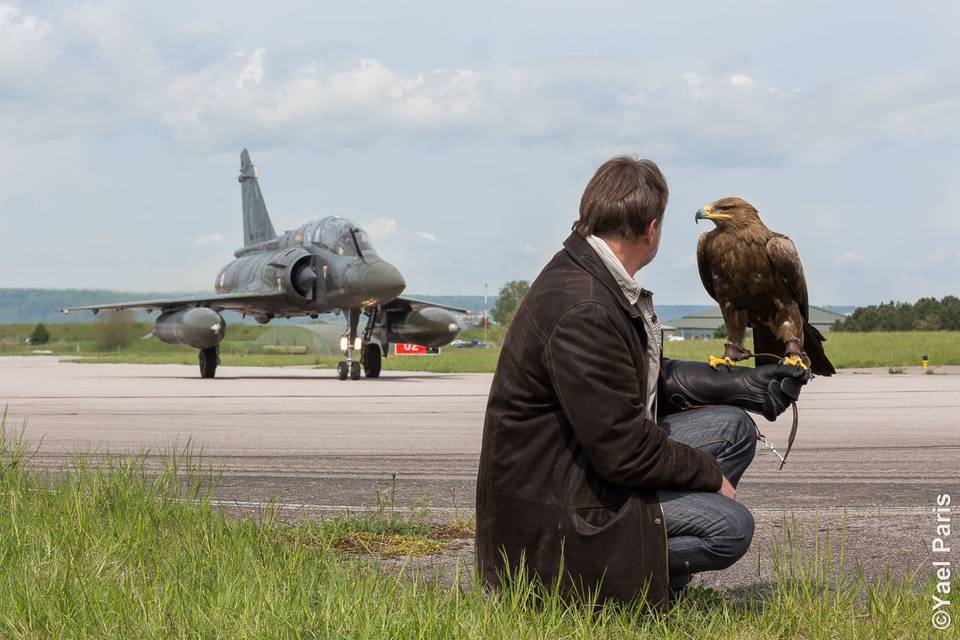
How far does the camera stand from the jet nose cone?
25719 millimetres

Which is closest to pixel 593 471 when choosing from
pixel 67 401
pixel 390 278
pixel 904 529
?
pixel 904 529

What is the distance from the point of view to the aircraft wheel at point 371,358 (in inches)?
1106

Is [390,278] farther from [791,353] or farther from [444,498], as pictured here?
[791,353]

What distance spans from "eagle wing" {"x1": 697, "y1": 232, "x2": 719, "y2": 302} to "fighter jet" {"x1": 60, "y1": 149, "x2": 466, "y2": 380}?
20.3 meters

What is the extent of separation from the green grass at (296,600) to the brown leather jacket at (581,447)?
0.43 feet

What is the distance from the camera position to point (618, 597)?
11.7ft

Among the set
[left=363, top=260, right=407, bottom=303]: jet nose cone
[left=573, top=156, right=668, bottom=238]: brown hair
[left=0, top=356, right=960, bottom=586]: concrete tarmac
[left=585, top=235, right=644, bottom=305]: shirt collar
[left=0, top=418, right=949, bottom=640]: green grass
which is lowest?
[left=0, top=356, right=960, bottom=586]: concrete tarmac

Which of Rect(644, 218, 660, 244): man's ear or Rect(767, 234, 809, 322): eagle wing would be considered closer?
Rect(644, 218, 660, 244): man's ear

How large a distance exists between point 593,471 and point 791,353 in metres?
1.69

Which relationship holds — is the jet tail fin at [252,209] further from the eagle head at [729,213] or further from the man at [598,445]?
the man at [598,445]

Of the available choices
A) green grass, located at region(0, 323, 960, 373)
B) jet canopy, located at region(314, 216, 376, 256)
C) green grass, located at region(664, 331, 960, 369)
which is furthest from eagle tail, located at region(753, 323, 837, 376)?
green grass, located at region(664, 331, 960, 369)

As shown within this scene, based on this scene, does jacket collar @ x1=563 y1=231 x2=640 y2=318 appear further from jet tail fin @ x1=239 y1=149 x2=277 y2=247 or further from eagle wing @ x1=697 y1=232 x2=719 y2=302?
jet tail fin @ x1=239 y1=149 x2=277 y2=247

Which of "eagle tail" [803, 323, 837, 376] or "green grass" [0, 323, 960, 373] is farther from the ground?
"eagle tail" [803, 323, 837, 376]

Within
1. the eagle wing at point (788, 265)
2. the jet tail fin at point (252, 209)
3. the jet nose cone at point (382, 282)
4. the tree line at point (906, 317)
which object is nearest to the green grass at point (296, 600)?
the eagle wing at point (788, 265)
